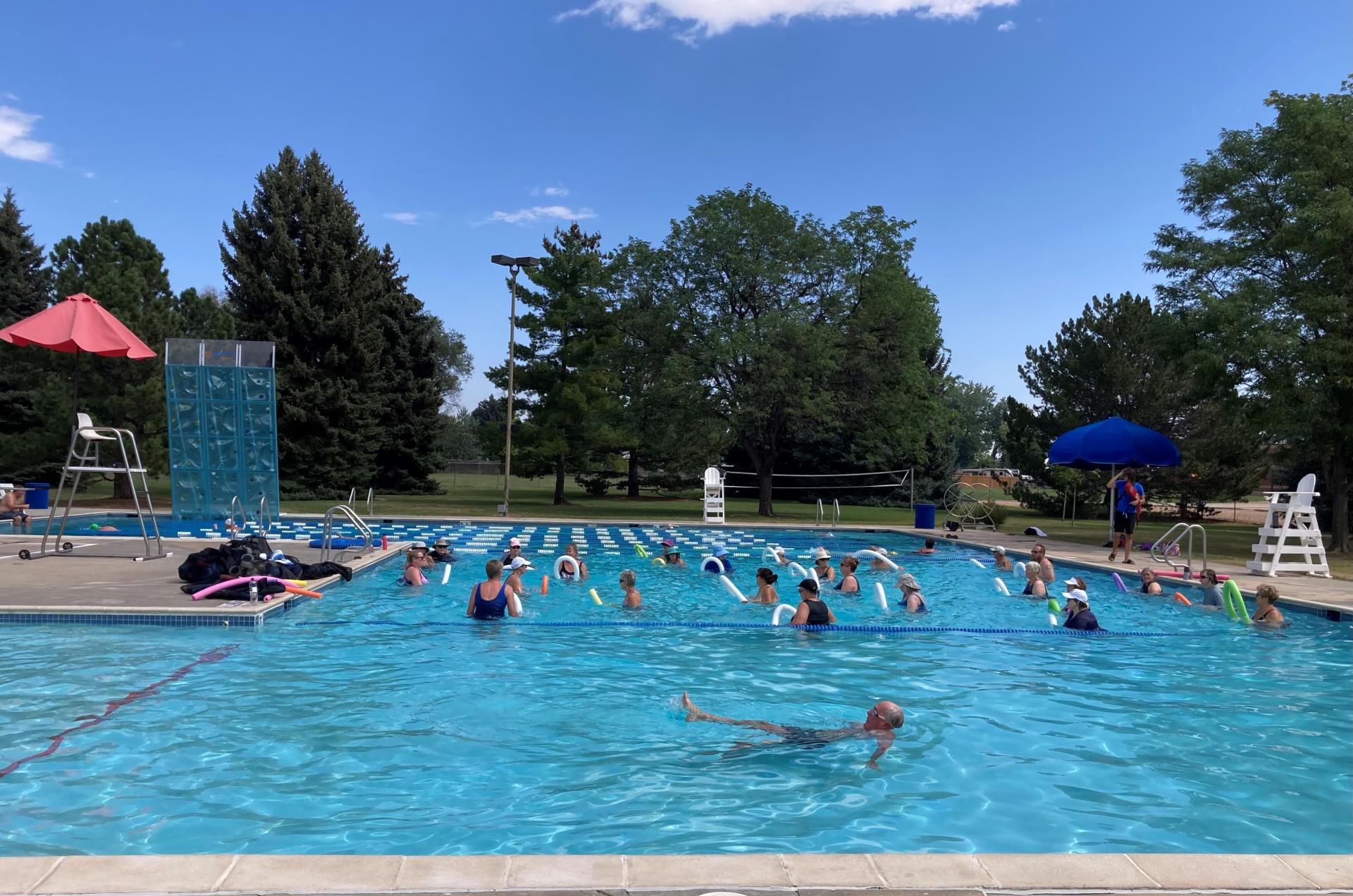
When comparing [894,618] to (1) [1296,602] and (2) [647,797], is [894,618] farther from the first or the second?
(2) [647,797]

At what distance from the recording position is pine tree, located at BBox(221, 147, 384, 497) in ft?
110

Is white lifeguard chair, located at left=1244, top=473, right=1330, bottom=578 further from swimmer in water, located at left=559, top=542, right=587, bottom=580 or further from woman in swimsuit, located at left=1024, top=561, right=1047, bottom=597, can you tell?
swimmer in water, located at left=559, top=542, right=587, bottom=580

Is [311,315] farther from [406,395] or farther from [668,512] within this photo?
[668,512]

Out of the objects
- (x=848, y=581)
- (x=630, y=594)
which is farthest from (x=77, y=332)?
(x=848, y=581)

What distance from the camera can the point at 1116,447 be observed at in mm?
21078

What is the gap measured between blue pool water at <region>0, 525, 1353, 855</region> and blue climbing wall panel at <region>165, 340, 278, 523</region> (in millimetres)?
10523

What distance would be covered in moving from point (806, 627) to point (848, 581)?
131 inches

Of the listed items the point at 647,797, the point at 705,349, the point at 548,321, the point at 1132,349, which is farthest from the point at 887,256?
the point at 647,797

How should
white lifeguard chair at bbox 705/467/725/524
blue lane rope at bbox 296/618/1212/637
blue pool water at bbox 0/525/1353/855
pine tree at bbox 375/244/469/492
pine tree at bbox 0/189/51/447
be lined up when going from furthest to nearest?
pine tree at bbox 375/244/469/492, pine tree at bbox 0/189/51/447, white lifeguard chair at bbox 705/467/725/524, blue lane rope at bbox 296/618/1212/637, blue pool water at bbox 0/525/1353/855

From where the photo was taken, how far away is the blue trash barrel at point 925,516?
86.0 feet

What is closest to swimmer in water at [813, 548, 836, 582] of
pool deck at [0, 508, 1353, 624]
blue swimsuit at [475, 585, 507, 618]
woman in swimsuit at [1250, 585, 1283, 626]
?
pool deck at [0, 508, 1353, 624]

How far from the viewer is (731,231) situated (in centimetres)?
2944

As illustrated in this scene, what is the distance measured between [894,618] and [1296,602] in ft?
18.3

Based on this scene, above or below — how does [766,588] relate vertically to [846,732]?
above
